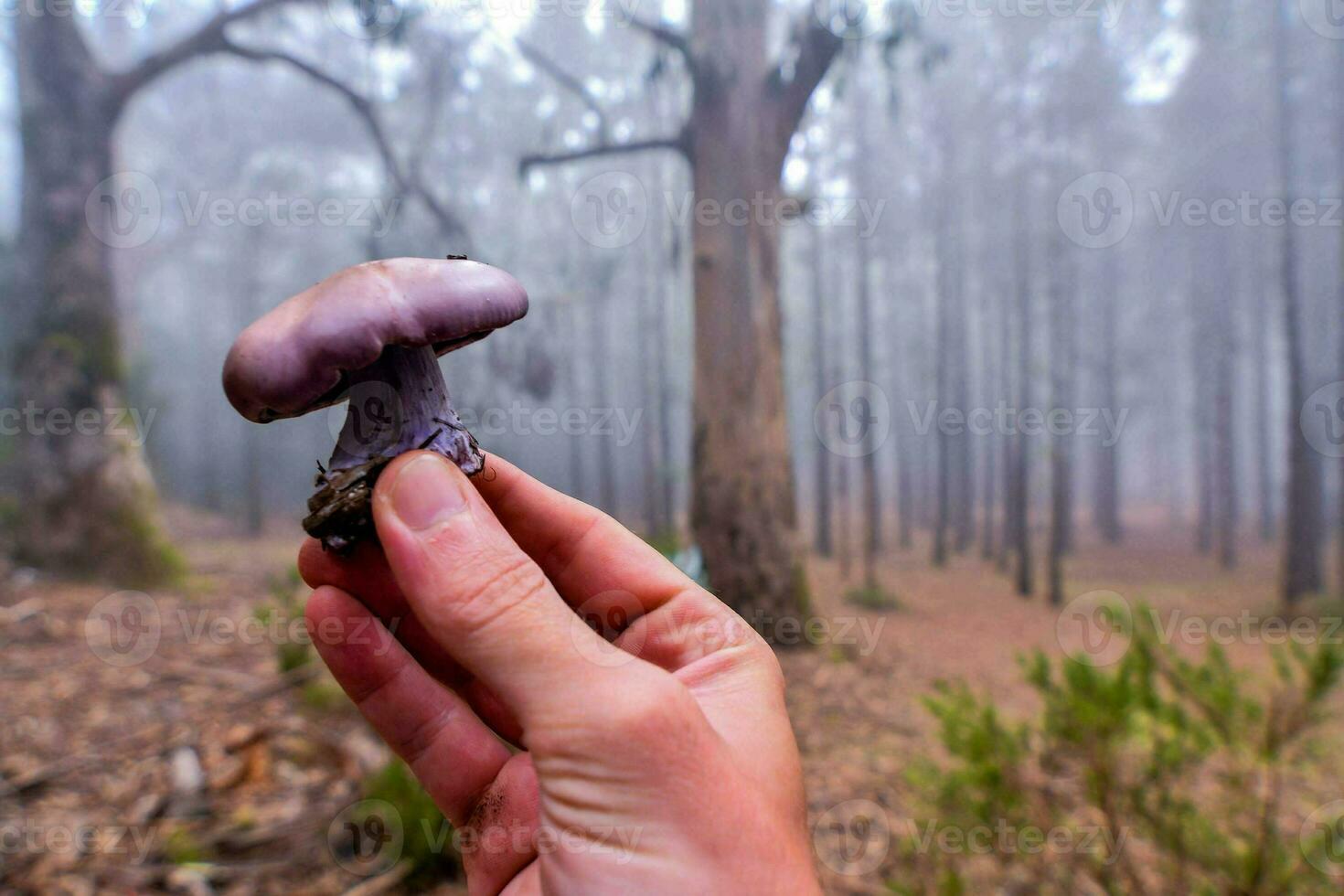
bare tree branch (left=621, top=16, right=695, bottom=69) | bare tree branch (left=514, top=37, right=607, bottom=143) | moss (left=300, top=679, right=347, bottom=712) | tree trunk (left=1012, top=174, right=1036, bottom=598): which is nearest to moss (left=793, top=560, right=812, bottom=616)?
moss (left=300, top=679, right=347, bottom=712)

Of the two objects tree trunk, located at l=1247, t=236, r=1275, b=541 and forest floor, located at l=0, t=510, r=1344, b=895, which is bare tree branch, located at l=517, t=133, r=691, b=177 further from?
tree trunk, located at l=1247, t=236, r=1275, b=541

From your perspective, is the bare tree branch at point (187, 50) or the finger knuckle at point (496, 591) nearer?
the finger knuckle at point (496, 591)

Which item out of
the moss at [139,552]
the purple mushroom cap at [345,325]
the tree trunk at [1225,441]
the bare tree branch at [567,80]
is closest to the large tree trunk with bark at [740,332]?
the bare tree branch at [567,80]

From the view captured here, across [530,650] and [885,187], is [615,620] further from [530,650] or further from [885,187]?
[885,187]

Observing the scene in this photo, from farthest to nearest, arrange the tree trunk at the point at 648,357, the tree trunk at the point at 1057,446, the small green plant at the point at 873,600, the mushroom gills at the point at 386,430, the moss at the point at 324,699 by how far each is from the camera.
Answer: the tree trunk at the point at 648,357, the tree trunk at the point at 1057,446, the small green plant at the point at 873,600, the moss at the point at 324,699, the mushroom gills at the point at 386,430

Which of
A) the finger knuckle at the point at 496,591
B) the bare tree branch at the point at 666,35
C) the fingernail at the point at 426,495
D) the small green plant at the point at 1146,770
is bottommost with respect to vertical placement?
the small green plant at the point at 1146,770

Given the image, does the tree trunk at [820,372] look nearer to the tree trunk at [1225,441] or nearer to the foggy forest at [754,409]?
the foggy forest at [754,409]

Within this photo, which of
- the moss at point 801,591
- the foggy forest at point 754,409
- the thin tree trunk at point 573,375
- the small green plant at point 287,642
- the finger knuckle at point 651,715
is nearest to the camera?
the finger knuckle at point 651,715
